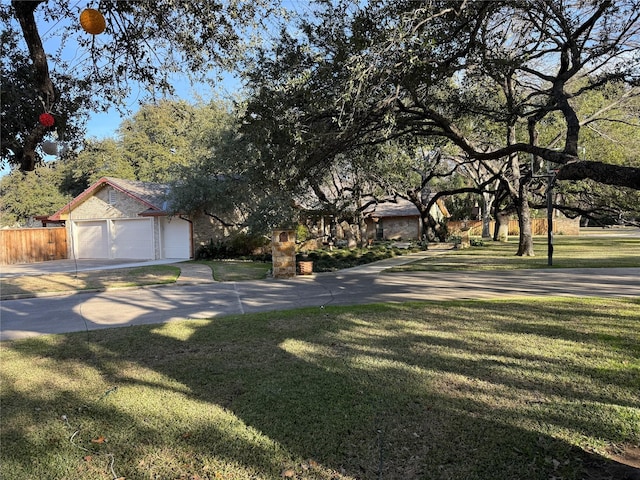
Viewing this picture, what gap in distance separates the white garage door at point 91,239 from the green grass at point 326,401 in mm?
20795

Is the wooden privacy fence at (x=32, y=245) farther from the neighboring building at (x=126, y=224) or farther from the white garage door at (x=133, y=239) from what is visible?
the white garage door at (x=133, y=239)

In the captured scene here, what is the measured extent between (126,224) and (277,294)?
17.4 metres

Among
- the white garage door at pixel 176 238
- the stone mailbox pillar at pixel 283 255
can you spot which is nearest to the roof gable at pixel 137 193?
the white garage door at pixel 176 238

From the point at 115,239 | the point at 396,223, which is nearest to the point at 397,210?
the point at 396,223

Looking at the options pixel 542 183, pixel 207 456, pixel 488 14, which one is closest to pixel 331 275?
pixel 488 14

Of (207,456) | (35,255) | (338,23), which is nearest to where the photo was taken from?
(207,456)

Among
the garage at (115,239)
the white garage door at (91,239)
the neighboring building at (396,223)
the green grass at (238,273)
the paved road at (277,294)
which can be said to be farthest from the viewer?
the neighboring building at (396,223)

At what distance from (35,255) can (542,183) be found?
31.1 meters

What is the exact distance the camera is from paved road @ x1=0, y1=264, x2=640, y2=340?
29.7 ft

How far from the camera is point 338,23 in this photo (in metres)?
8.61

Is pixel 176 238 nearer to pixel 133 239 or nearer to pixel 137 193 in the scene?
pixel 133 239

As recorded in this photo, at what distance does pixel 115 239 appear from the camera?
25.8m

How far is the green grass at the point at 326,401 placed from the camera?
3254 millimetres

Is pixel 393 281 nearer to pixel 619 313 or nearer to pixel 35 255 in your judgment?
pixel 619 313
